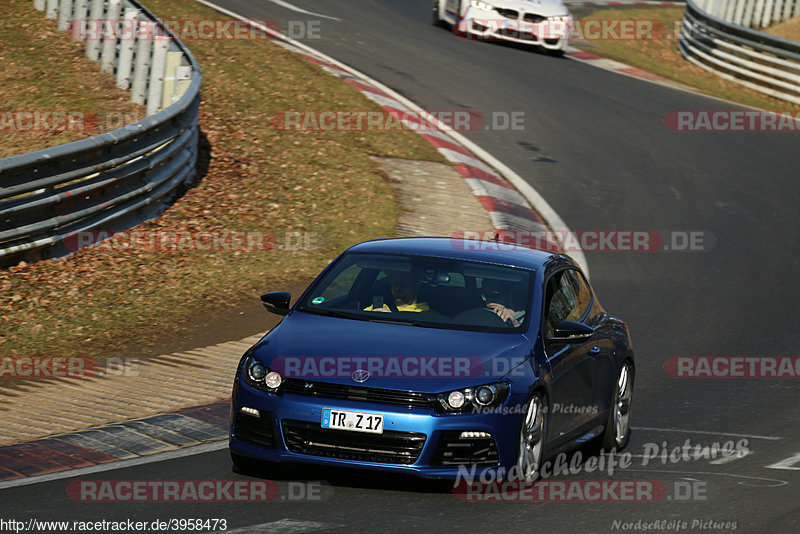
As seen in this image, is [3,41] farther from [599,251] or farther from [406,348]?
[406,348]

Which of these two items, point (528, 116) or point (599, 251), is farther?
point (528, 116)

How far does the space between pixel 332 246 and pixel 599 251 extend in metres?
3.65

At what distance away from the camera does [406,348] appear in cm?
727

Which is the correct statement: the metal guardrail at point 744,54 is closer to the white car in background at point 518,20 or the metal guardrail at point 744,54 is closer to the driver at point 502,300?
the white car in background at point 518,20

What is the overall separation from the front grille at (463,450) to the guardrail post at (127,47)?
1305 centimetres

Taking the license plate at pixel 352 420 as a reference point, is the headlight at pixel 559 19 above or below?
below

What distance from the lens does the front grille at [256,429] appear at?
7043 mm

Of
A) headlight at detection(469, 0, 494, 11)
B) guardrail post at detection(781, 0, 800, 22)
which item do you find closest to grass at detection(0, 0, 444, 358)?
headlight at detection(469, 0, 494, 11)

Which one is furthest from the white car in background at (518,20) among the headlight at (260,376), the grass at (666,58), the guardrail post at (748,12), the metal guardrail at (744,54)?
the headlight at (260,376)

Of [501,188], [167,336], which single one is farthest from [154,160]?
[501,188]

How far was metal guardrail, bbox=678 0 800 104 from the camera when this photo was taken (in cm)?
2788

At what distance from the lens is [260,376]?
720 cm

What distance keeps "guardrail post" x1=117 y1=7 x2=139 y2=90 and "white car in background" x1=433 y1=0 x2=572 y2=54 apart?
1070 centimetres

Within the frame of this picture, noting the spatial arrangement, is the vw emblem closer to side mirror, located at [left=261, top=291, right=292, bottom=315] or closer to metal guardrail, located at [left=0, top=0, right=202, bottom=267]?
side mirror, located at [left=261, top=291, right=292, bottom=315]
